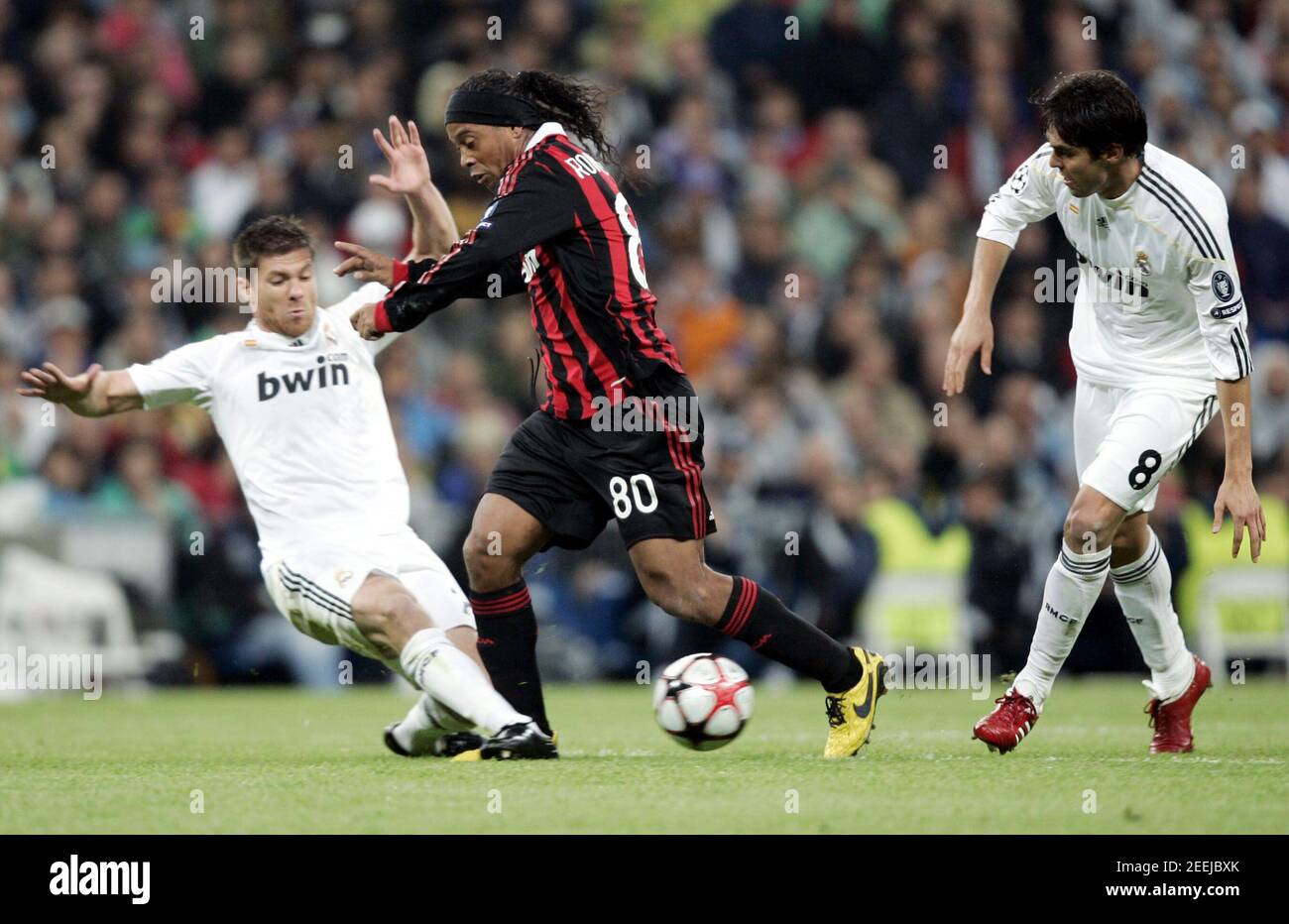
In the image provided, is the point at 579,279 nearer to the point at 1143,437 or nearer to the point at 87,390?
the point at 87,390

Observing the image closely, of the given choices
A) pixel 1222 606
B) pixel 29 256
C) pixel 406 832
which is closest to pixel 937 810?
pixel 406 832

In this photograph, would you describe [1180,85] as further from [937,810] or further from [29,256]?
[937,810]

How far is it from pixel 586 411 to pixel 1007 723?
1.82 meters

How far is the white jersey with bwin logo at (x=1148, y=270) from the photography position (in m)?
6.20

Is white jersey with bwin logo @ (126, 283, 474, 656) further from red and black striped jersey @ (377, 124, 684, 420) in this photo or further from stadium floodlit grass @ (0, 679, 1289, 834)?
red and black striped jersey @ (377, 124, 684, 420)

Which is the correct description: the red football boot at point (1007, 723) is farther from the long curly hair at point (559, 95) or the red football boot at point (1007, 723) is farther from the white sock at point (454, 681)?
the long curly hair at point (559, 95)

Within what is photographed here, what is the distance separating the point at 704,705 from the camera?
628 centimetres

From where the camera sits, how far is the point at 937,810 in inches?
195

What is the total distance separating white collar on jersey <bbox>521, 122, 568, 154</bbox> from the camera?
6.41 m

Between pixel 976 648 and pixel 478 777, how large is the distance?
256 inches

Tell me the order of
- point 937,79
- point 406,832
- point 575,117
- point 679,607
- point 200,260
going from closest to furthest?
point 406,832
point 679,607
point 575,117
point 200,260
point 937,79

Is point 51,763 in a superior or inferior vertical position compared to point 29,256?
inferior
